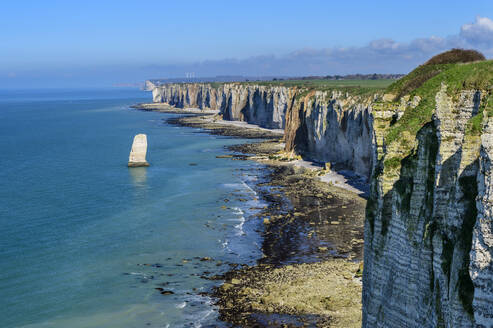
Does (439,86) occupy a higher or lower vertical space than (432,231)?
higher

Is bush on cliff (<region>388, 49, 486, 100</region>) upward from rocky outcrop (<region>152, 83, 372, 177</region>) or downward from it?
upward

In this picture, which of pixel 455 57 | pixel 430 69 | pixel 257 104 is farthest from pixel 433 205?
pixel 257 104

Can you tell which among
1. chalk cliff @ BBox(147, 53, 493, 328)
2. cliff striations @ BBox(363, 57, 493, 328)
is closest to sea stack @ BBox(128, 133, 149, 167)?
chalk cliff @ BBox(147, 53, 493, 328)

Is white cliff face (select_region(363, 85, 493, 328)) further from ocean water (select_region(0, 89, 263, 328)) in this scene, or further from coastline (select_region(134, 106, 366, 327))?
ocean water (select_region(0, 89, 263, 328))

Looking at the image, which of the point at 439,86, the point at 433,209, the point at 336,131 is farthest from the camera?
the point at 336,131

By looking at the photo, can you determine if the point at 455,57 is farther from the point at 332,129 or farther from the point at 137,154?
the point at 137,154

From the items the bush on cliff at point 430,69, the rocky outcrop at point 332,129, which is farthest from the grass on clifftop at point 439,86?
the rocky outcrop at point 332,129

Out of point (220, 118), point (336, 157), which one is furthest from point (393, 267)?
point (220, 118)
